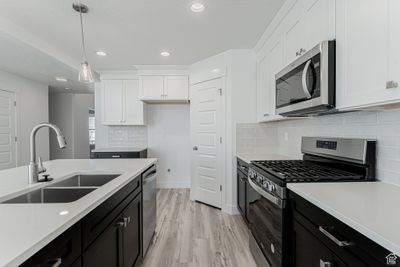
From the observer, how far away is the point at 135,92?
443 centimetres

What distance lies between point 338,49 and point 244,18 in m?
1.36

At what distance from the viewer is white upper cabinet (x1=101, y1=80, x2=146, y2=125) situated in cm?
443

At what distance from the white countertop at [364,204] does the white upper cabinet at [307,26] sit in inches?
36.5

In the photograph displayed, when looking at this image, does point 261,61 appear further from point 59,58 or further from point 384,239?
point 59,58

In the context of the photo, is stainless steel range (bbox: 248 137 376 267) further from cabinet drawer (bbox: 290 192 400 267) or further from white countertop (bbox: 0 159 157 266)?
white countertop (bbox: 0 159 157 266)

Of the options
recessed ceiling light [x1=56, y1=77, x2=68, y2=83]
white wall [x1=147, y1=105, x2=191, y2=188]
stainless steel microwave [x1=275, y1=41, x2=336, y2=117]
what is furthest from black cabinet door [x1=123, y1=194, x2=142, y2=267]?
recessed ceiling light [x1=56, y1=77, x2=68, y2=83]

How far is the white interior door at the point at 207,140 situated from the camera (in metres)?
3.44

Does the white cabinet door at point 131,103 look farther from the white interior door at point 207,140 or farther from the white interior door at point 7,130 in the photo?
the white interior door at point 7,130

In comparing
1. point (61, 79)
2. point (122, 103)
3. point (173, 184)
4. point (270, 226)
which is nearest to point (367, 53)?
point (270, 226)

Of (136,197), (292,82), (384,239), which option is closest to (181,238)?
(136,197)

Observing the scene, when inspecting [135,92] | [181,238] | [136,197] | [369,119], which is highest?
[135,92]

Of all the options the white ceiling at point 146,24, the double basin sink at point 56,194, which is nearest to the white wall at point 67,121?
the white ceiling at point 146,24

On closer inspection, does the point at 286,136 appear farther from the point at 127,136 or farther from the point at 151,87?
the point at 127,136

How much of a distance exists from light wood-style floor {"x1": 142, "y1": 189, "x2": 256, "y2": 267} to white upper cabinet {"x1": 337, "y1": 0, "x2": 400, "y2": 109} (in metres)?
1.73
